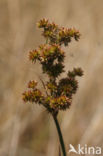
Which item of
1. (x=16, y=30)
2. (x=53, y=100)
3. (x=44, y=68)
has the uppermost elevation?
(x=16, y=30)

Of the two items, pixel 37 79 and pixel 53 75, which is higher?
pixel 37 79

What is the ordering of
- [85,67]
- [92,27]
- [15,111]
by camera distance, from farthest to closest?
[92,27], [85,67], [15,111]

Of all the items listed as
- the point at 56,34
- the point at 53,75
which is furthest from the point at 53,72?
the point at 56,34

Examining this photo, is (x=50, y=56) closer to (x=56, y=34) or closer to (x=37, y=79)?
(x=56, y=34)

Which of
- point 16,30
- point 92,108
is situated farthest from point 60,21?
point 92,108

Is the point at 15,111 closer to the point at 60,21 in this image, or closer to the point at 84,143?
the point at 84,143

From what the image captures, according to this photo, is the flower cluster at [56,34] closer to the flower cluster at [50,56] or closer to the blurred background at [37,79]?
the flower cluster at [50,56]
